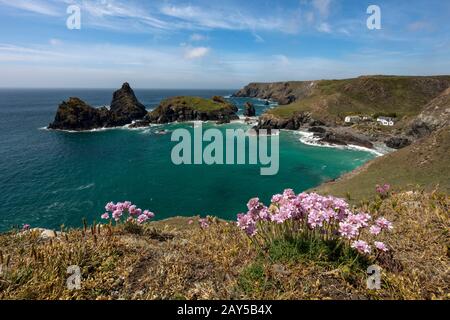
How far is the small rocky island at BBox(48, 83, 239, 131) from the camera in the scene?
9544 centimetres

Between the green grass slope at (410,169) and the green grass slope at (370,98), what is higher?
the green grass slope at (370,98)

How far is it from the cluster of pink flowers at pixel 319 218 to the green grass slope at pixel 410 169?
21.3 m

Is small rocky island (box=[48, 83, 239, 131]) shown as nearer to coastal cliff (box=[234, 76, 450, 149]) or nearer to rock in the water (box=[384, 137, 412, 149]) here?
coastal cliff (box=[234, 76, 450, 149])

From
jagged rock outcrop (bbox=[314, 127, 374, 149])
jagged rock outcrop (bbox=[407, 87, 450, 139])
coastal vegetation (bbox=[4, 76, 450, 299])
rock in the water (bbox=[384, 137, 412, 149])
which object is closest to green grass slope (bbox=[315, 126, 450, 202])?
coastal vegetation (bbox=[4, 76, 450, 299])

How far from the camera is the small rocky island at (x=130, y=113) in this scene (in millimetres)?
95438

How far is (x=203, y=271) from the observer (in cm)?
627

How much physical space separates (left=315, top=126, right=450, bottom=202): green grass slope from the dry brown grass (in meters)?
20.5

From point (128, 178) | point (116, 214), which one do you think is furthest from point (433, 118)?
point (116, 214)

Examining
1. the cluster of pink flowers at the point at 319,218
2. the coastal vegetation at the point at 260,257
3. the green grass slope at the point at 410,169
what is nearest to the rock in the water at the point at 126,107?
the green grass slope at the point at 410,169

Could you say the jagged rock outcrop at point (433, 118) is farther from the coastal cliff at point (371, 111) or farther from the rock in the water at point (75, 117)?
the rock in the water at point (75, 117)

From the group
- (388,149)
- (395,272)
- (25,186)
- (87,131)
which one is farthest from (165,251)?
(87,131)

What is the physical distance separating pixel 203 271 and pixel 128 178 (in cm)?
4700

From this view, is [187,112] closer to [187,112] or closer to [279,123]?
[187,112]
